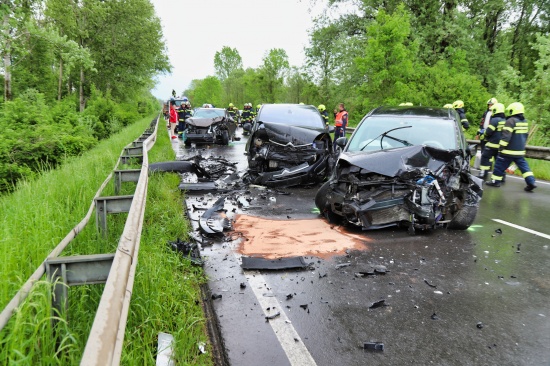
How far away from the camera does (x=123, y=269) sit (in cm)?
211

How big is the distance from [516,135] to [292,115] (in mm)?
5573

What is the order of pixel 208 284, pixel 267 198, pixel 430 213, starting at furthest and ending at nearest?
pixel 267 198, pixel 430 213, pixel 208 284

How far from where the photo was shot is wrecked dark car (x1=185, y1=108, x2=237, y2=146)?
16594 mm

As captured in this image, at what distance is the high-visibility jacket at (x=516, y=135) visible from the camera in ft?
30.2

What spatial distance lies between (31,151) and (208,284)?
8.46 meters

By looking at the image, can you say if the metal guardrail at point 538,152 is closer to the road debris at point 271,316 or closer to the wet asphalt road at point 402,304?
the wet asphalt road at point 402,304

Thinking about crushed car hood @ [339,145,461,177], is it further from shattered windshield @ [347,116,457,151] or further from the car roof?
the car roof

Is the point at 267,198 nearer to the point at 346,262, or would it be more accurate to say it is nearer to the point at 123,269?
the point at 346,262

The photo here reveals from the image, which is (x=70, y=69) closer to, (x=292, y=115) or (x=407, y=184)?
(x=292, y=115)

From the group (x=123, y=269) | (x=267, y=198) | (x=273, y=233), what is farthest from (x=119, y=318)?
(x=267, y=198)

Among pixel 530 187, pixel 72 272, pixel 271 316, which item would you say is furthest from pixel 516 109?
pixel 72 272

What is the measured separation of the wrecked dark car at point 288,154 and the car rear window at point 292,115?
0.56 m

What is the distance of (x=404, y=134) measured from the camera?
6.36 meters

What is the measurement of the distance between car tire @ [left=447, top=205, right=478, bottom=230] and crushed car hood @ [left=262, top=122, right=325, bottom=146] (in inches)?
145
